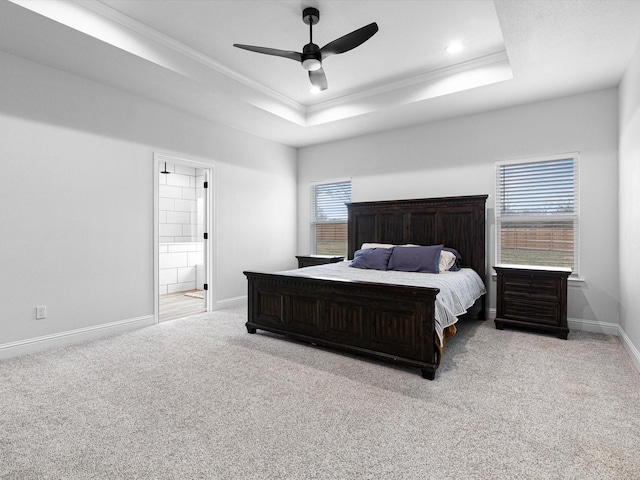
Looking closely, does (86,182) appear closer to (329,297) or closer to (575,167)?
(329,297)

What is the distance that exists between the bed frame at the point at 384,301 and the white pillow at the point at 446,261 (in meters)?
0.30

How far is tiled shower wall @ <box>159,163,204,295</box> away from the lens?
6801mm

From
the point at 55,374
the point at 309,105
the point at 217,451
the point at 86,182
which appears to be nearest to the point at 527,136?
the point at 309,105

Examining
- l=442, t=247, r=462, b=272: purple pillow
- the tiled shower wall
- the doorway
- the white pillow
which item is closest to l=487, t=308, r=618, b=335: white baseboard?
l=442, t=247, r=462, b=272: purple pillow

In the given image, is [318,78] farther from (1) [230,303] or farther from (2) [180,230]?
(2) [180,230]

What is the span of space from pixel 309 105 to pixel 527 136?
301 cm

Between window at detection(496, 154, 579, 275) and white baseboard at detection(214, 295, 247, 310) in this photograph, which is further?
white baseboard at detection(214, 295, 247, 310)

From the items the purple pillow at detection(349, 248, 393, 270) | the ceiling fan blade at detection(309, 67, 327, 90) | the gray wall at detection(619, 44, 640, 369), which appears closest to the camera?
the gray wall at detection(619, 44, 640, 369)

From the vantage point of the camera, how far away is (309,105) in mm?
5246

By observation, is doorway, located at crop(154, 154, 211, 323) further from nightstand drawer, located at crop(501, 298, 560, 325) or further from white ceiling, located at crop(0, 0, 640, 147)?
nightstand drawer, located at crop(501, 298, 560, 325)

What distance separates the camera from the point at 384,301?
2949 millimetres

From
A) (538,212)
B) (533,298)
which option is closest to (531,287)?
(533,298)

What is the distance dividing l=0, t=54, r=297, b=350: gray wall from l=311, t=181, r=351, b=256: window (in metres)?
2.01

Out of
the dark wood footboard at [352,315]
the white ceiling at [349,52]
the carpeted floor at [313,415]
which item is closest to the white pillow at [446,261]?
the carpeted floor at [313,415]
